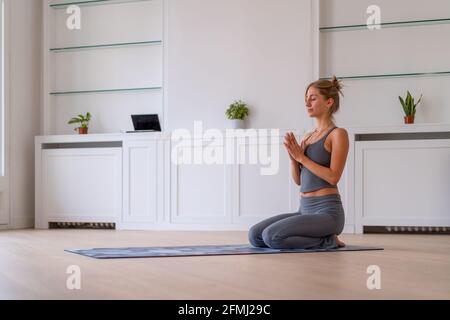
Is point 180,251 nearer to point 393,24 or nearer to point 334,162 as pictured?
point 334,162

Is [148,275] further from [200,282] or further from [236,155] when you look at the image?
[236,155]

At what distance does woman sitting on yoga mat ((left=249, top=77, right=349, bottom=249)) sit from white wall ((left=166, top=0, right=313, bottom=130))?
6.50 ft

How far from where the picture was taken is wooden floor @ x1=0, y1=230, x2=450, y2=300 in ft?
6.93

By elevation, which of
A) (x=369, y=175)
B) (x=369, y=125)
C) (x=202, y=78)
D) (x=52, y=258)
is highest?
(x=202, y=78)

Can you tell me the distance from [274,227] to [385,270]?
0.87 metres

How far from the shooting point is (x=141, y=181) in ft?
18.9

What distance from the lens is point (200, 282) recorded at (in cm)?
239

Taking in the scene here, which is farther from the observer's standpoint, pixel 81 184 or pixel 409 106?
pixel 81 184

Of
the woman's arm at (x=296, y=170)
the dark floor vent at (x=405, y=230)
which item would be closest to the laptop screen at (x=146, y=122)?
the dark floor vent at (x=405, y=230)

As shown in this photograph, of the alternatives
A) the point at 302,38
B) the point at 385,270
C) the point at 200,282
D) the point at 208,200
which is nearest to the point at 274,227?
the point at 385,270

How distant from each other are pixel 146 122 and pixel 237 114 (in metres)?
0.78

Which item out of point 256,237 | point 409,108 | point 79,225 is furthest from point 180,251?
point 79,225

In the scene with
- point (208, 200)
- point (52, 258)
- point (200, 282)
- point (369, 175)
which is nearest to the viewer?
point (200, 282)

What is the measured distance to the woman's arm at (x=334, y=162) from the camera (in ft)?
11.7
